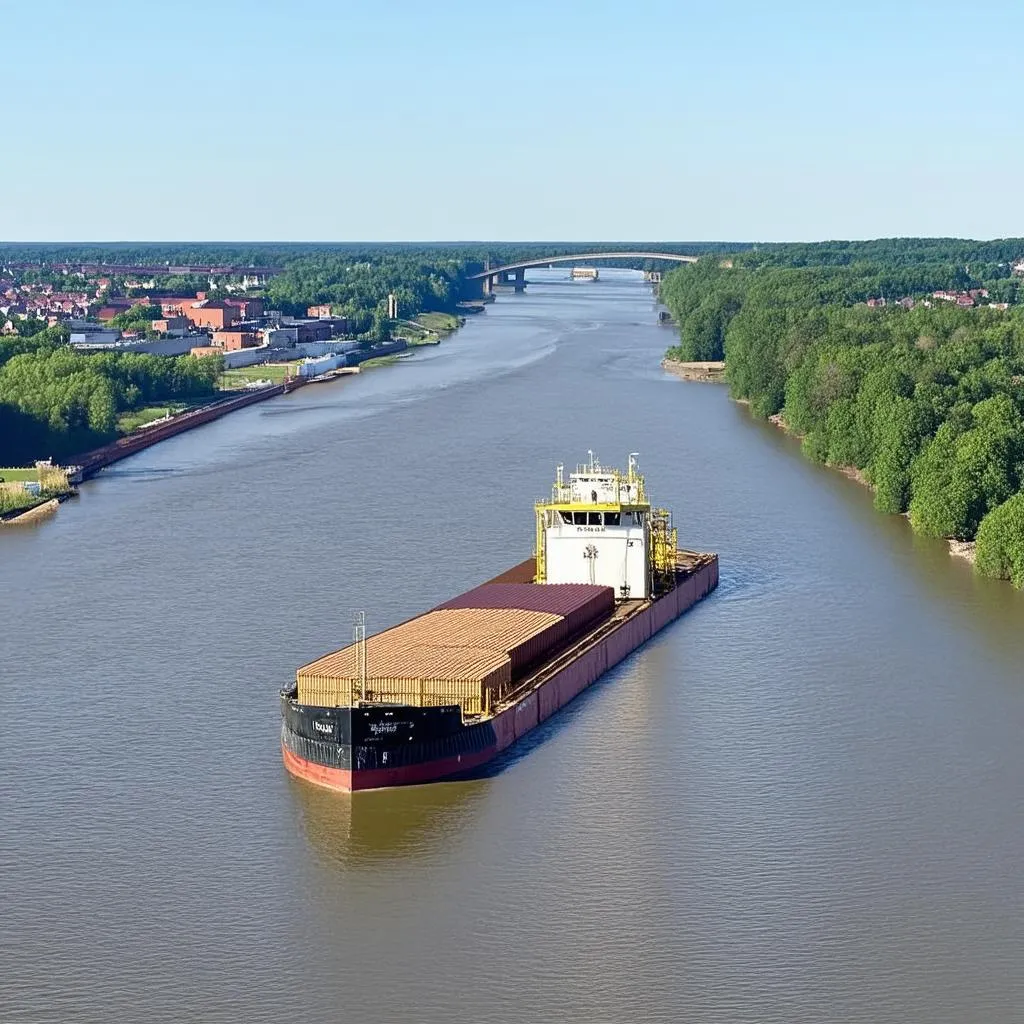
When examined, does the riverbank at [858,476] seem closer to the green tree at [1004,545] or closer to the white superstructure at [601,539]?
the green tree at [1004,545]

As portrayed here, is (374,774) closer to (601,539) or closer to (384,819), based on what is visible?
(384,819)

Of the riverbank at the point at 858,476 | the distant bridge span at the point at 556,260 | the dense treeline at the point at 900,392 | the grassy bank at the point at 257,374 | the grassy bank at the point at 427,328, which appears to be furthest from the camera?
the distant bridge span at the point at 556,260

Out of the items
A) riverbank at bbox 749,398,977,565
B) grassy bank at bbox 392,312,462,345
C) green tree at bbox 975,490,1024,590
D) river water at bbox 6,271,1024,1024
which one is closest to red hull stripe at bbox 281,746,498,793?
river water at bbox 6,271,1024,1024

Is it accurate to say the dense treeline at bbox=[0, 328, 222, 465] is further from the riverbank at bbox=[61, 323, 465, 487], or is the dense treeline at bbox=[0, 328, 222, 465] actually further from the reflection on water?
the reflection on water

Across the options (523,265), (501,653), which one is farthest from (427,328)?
(501,653)

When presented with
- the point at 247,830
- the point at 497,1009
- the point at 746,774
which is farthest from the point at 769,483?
the point at 497,1009

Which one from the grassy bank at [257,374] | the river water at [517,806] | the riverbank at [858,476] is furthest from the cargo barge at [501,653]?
the grassy bank at [257,374]
